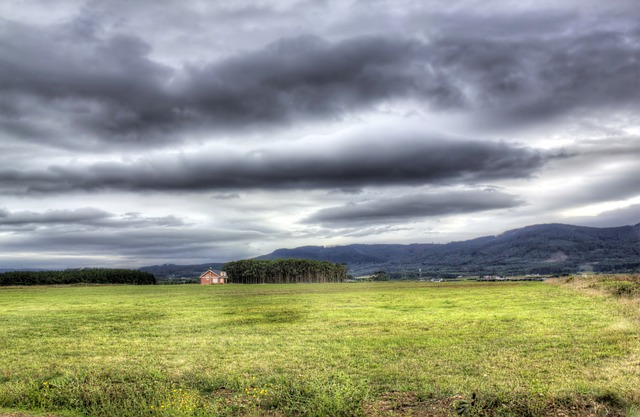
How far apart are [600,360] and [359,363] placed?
9.32 metres

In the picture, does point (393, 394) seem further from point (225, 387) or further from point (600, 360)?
point (600, 360)

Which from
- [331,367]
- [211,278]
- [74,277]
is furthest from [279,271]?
[331,367]

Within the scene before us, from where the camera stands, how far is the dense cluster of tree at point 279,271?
166 m

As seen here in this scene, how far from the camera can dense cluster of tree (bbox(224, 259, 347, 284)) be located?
545 ft

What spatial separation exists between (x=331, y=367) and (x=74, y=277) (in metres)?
151

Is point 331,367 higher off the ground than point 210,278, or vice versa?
point 331,367

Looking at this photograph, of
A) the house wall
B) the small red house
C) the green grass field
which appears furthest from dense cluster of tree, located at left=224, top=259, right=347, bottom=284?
the green grass field

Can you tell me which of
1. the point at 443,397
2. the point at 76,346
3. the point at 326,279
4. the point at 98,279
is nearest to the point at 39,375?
the point at 76,346

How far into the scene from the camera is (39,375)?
18.2 m

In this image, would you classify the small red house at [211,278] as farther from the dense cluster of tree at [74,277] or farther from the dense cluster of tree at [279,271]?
the dense cluster of tree at [74,277]

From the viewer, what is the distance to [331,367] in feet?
60.6

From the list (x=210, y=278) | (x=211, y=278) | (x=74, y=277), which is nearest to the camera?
(x=74, y=277)

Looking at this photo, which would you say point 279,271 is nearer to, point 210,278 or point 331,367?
point 210,278

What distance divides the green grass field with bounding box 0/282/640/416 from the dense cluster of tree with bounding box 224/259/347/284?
13330cm
